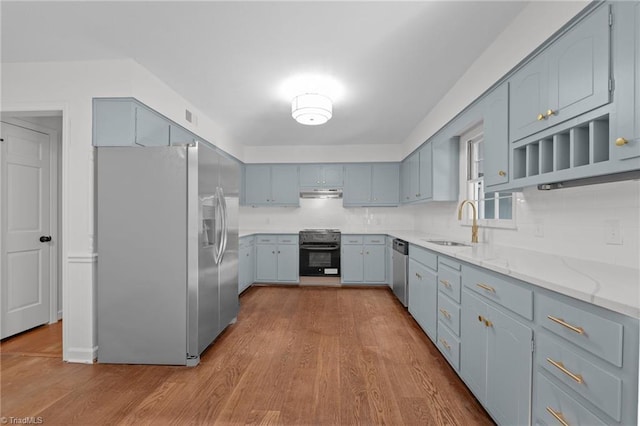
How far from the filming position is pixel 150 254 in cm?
248

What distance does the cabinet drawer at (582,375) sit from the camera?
39.3 inches

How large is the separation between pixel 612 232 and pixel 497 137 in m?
0.95

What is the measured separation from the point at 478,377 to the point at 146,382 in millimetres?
2332

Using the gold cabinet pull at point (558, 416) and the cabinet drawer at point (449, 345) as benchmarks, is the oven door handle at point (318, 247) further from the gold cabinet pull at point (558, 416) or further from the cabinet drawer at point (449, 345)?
the gold cabinet pull at point (558, 416)

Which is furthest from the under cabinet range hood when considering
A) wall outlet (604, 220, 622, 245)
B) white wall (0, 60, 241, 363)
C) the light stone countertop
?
wall outlet (604, 220, 622, 245)

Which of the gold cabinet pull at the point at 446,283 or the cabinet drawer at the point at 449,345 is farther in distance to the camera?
the gold cabinet pull at the point at 446,283

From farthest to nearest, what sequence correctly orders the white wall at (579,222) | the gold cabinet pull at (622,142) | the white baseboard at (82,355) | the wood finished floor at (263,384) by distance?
the white baseboard at (82,355), the wood finished floor at (263,384), the white wall at (579,222), the gold cabinet pull at (622,142)

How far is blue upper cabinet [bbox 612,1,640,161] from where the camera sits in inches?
47.5

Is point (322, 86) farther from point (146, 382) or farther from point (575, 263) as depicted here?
point (146, 382)

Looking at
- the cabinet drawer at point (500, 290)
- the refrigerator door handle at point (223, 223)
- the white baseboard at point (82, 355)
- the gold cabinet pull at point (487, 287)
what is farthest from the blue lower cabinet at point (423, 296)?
the white baseboard at point (82, 355)

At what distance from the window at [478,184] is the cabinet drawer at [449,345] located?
1077mm

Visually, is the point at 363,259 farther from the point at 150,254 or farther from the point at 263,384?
the point at 150,254

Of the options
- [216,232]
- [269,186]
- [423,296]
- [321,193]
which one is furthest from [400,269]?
[269,186]

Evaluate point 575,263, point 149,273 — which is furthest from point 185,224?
point 575,263
